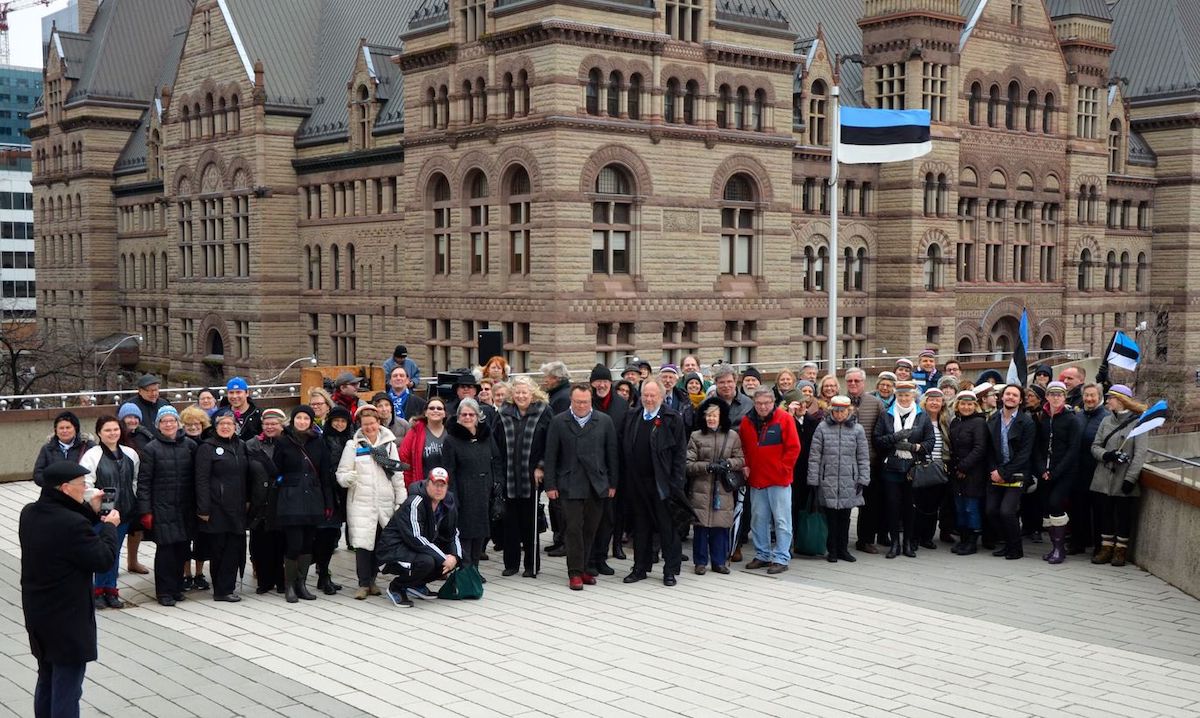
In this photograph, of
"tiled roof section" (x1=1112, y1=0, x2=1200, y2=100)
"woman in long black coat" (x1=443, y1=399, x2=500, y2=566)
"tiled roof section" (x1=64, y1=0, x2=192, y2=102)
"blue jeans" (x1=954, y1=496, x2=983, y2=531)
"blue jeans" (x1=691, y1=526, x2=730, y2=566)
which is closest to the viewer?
"woman in long black coat" (x1=443, y1=399, x2=500, y2=566)

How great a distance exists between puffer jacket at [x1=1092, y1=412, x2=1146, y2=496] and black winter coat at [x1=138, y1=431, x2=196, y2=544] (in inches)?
387

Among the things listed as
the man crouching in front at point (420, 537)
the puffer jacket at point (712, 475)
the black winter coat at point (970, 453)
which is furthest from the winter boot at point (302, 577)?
the black winter coat at point (970, 453)

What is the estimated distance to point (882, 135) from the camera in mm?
27188

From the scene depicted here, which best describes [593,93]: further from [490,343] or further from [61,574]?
[61,574]

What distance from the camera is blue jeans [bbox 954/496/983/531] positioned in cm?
1573

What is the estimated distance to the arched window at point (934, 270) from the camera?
45.7 metres

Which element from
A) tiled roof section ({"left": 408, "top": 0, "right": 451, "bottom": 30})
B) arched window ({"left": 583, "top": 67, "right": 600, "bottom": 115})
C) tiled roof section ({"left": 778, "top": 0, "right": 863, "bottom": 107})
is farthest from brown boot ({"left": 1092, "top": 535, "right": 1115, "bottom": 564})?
tiled roof section ({"left": 778, "top": 0, "right": 863, "bottom": 107})

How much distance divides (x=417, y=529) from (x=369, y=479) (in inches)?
28.4

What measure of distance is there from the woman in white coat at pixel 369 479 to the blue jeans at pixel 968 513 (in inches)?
268

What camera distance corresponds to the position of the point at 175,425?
12844 millimetres

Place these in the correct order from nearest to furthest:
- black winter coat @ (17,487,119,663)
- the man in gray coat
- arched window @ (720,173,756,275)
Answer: black winter coat @ (17,487,119,663), the man in gray coat, arched window @ (720,173,756,275)

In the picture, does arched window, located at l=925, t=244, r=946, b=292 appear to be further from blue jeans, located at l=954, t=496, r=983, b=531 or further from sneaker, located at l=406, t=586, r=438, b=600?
sneaker, located at l=406, t=586, r=438, b=600

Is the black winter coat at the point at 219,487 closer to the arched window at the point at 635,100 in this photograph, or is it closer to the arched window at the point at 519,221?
the arched window at the point at 519,221

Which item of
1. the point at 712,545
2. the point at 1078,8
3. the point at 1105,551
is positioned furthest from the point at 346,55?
the point at 1105,551
